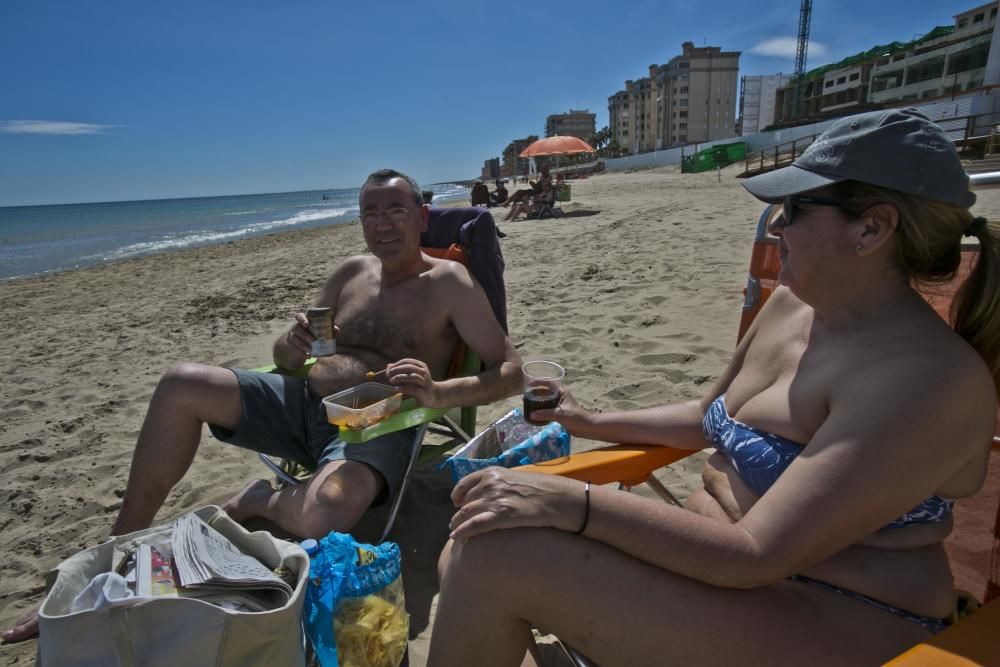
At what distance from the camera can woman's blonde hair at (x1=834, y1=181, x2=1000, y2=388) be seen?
1.10 metres

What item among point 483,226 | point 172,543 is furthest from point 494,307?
point 172,543

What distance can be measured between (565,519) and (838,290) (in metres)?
0.78

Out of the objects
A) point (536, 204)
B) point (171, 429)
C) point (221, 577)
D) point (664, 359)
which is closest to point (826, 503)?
point (221, 577)

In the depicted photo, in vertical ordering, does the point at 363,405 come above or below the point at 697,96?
below

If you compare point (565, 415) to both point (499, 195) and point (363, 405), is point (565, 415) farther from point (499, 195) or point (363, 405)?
point (499, 195)

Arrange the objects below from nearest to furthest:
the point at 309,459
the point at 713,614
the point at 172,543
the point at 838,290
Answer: the point at 713,614, the point at 838,290, the point at 172,543, the point at 309,459

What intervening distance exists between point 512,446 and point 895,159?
4.69ft

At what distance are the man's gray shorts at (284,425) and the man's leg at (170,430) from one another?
0.07 m

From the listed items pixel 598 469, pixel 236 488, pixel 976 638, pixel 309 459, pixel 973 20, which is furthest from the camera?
pixel 973 20

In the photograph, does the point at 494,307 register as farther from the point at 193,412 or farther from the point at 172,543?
the point at 172,543

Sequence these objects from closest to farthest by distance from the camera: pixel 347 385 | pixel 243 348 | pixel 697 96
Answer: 1. pixel 347 385
2. pixel 243 348
3. pixel 697 96

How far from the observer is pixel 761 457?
4.26 feet

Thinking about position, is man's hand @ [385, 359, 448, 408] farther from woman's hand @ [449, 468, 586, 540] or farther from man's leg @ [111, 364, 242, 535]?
woman's hand @ [449, 468, 586, 540]

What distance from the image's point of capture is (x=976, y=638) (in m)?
0.85
